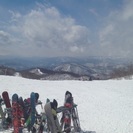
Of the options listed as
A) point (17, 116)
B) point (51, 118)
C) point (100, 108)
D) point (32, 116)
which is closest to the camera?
point (51, 118)

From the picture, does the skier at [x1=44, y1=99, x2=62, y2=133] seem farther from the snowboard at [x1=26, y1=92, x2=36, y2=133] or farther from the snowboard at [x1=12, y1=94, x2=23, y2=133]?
the snowboard at [x1=12, y1=94, x2=23, y2=133]

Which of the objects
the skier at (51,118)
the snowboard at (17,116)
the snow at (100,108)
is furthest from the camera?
the snow at (100,108)

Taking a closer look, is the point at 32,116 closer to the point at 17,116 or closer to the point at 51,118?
the point at 17,116

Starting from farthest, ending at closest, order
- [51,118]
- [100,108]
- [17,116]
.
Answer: [100,108]
[17,116]
[51,118]

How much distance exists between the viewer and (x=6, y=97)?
10.2 meters

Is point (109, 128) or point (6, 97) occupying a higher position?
point (6, 97)

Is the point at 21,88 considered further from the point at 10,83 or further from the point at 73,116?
the point at 73,116

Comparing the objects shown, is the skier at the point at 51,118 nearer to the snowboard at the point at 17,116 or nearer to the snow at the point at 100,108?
the snowboard at the point at 17,116

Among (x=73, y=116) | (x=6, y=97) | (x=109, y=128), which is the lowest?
(x=109, y=128)

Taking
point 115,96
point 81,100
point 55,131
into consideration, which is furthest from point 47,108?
point 115,96

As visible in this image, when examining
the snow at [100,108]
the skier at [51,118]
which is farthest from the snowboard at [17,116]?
the snow at [100,108]

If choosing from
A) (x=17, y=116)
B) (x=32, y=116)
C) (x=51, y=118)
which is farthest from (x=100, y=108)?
(x=17, y=116)

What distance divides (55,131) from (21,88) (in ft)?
47.7

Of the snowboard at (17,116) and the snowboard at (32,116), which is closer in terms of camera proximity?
the snowboard at (17,116)
